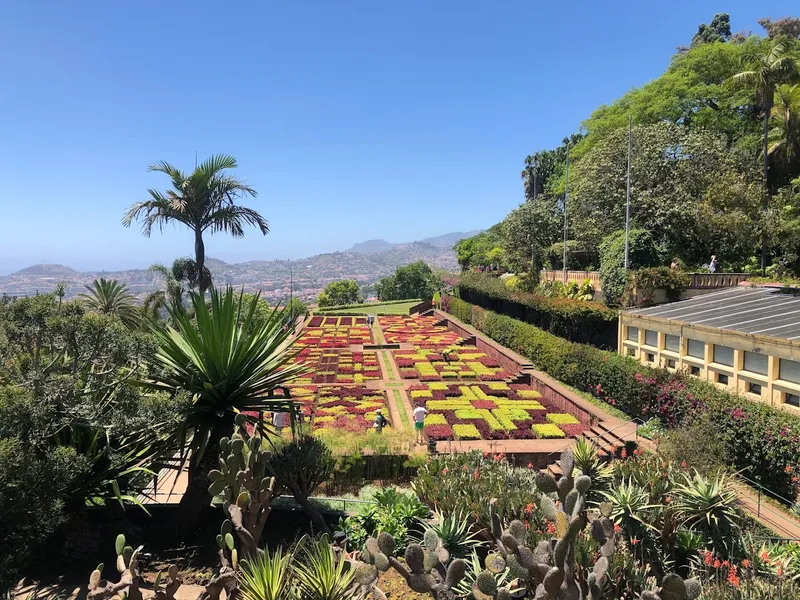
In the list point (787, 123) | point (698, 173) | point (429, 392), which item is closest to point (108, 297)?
point (429, 392)

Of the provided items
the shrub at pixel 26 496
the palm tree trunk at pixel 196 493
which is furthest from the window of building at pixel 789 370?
the shrub at pixel 26 496

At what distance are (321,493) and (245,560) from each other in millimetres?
4747

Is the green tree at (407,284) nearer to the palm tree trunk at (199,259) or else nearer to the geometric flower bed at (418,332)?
the geometric flower bed at (418,332)

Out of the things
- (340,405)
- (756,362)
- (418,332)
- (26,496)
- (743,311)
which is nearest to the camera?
(26,496)

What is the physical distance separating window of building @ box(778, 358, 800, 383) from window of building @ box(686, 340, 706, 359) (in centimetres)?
229

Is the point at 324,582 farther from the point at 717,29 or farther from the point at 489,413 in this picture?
the point at 717,29

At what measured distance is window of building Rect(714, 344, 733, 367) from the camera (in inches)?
461

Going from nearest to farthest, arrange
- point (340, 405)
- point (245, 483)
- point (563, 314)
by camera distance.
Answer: point (245, 483), point (340, 405), point (563, 314)

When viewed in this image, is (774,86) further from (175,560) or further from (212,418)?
(175,560)

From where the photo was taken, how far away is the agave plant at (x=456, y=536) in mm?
6184

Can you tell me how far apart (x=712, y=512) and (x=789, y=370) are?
5.47 m

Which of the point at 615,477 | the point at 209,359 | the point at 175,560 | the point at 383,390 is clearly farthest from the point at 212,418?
the point at 383,390

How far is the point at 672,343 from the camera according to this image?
545 inches

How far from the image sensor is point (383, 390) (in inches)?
744
